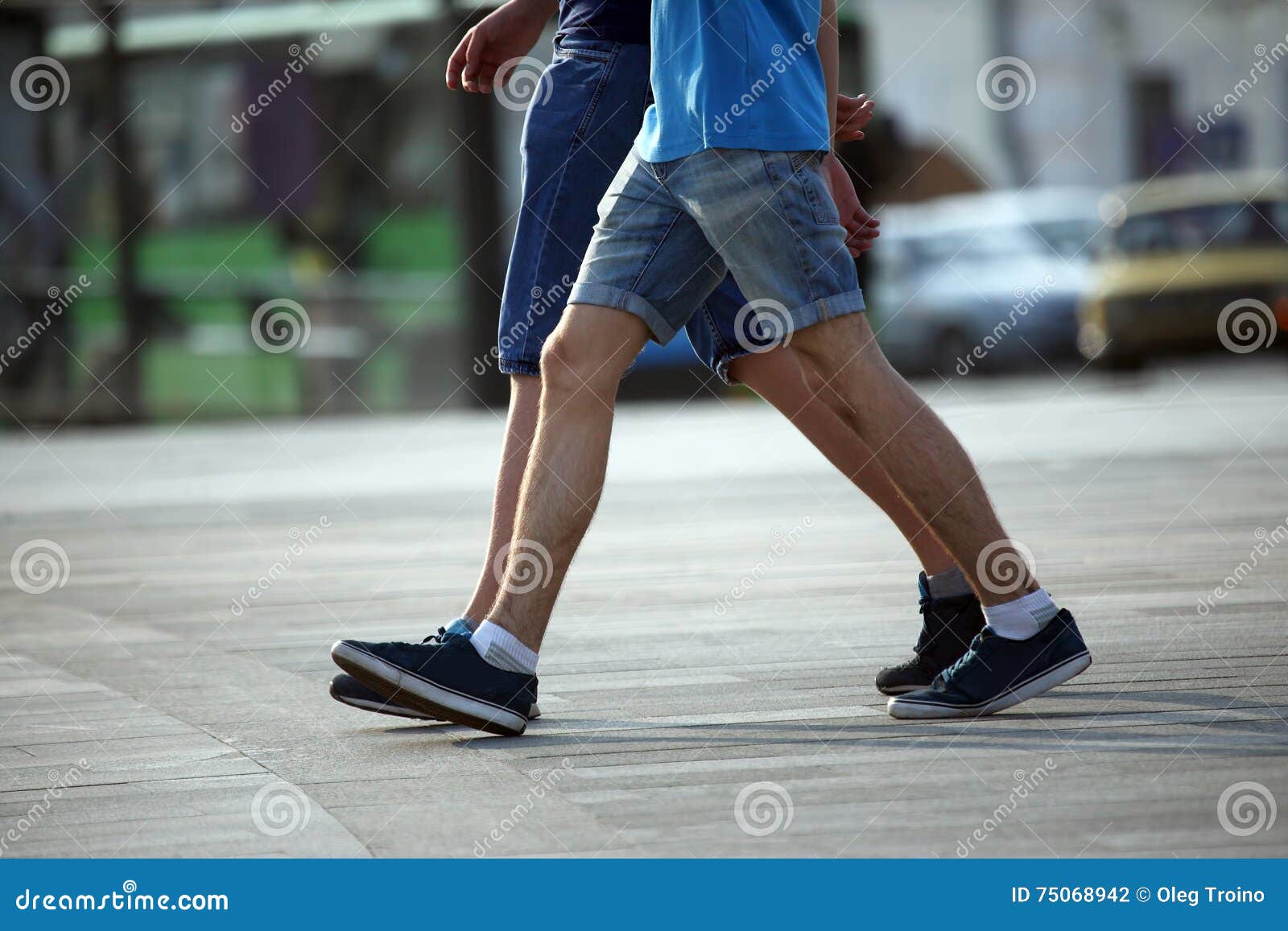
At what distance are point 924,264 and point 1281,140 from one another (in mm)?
5795

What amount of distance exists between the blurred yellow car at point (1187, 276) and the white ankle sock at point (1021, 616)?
1496cm

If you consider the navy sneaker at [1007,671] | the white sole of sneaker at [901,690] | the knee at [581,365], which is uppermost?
the knee at [581,365]

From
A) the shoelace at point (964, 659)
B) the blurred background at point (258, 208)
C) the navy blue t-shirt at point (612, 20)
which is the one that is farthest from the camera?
the blurred background at point (258, 208)

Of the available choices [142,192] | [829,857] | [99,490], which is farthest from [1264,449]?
[142,192]

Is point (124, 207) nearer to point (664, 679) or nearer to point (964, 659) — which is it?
point (664, 679)

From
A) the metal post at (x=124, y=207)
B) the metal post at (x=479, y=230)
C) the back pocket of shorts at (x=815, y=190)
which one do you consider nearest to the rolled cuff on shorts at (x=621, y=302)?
the back pocket of shorts at (x=815, y=190)

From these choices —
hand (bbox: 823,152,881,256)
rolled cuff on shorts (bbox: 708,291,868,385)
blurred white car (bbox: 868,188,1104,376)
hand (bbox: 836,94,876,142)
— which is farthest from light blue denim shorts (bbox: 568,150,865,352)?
blurred white car (bbox: 868,188,1104,376)

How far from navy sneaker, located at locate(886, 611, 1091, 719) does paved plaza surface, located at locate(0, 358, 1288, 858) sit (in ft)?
0.17

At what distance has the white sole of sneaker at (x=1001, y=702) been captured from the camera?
388cm

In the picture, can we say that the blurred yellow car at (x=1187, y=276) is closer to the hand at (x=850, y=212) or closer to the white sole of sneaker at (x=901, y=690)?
the hand at (x=850, y=212)

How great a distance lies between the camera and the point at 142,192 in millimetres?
16125

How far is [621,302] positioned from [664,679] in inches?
40.1

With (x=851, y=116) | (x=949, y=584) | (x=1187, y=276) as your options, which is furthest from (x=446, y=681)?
(x=1187, y=276)

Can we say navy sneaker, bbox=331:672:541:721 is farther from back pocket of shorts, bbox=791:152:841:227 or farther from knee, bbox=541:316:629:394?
back pocket of shorts, bbox=791:152:841:227
